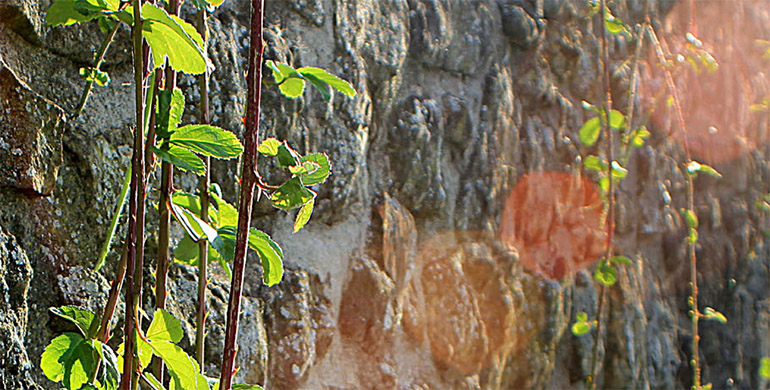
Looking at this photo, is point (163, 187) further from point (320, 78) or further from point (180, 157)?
point (320, 78)

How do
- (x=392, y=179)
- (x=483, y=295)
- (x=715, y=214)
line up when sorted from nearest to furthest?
(x=392, y=179)
(x=483, y=295)
(x=715, y=214)

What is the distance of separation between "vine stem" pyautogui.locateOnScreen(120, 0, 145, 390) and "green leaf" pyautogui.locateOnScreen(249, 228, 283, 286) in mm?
101

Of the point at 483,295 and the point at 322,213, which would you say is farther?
the point at 483,295

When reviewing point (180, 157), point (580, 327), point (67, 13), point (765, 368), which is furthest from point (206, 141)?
point (765, 368)

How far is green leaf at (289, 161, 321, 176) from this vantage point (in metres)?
0.59

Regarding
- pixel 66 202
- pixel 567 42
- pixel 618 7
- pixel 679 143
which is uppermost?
pixel 618 7

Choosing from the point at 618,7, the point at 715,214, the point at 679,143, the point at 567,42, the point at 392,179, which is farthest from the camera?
the point at 715,214

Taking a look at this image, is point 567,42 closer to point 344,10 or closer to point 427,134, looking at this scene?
point 427,134

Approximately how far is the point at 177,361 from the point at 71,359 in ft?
0.23

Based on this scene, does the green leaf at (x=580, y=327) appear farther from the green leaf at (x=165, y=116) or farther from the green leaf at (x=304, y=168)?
the green leaf at (x=165, y=116)

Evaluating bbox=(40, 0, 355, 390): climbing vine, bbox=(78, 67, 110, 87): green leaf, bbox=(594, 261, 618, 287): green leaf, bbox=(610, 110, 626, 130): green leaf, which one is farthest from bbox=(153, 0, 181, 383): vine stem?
bbox=(610, 110, 626, 130): green leaf

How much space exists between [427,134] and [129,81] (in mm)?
542

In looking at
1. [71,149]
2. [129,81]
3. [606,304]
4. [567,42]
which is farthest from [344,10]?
[606,304]

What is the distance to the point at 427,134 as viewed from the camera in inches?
50.3
